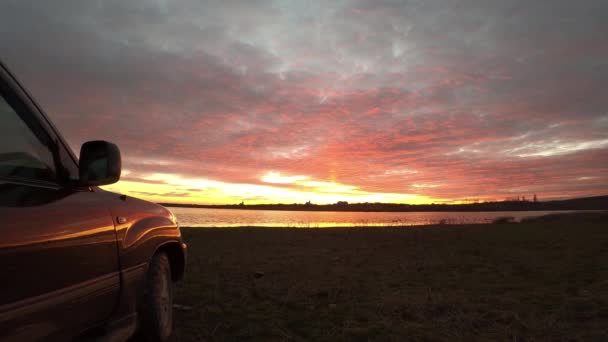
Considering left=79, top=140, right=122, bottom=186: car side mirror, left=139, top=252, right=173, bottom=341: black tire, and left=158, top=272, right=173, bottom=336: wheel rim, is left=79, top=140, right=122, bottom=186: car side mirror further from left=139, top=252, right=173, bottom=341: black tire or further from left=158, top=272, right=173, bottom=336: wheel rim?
left=158, top=272, right=173, bottom=336: wheel rim

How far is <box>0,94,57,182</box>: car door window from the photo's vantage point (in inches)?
75.4

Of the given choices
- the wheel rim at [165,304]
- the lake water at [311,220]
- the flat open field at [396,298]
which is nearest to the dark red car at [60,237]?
the wheel rim at [165,304]

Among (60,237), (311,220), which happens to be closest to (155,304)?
(60,237)

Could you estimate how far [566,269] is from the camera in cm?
794

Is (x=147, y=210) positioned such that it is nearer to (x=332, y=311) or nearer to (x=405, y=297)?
(x=332, y=311)

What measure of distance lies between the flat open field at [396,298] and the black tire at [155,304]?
27.4 inches

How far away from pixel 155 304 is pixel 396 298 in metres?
3.73

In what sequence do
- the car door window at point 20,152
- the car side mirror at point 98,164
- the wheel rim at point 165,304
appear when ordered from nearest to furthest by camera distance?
the car door window at point 20,152, the car side mirror at point 98,164, the wheel rim at point 165,304

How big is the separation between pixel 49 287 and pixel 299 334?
2876mm

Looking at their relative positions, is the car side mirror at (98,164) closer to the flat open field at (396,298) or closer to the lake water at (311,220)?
the flat open field at (396,298)

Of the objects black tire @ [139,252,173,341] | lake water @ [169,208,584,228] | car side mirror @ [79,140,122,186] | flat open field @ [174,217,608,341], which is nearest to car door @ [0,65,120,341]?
car side mirror @ [79,140,122,186]

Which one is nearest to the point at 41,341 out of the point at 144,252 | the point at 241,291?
the point at 144,252

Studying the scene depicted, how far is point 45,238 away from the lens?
1815mm

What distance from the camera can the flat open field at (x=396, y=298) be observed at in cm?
418
